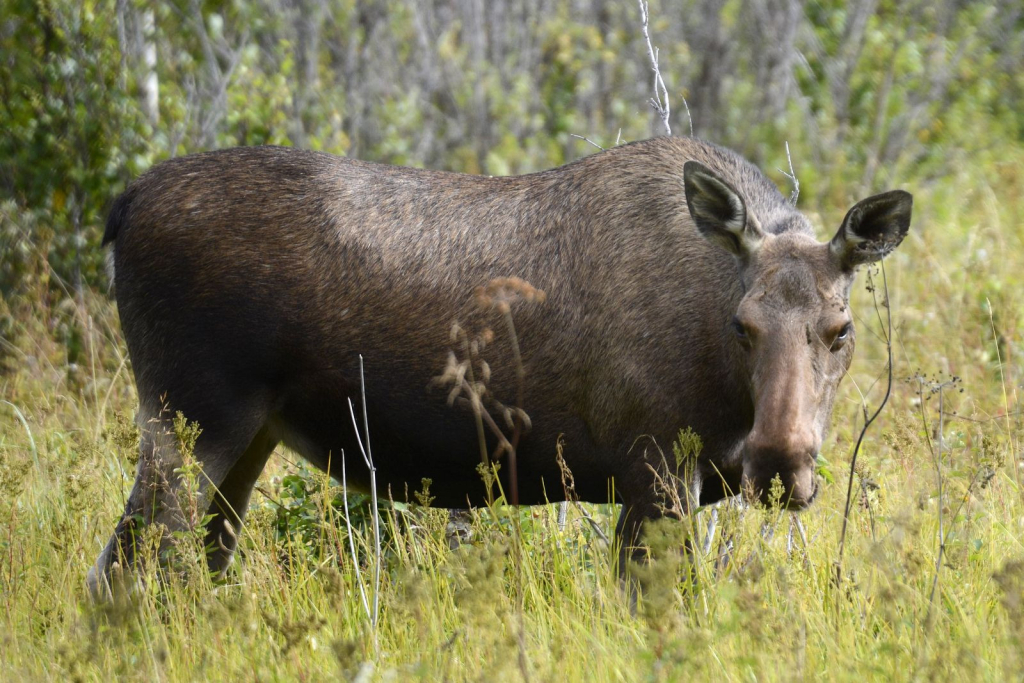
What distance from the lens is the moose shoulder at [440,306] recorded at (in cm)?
442

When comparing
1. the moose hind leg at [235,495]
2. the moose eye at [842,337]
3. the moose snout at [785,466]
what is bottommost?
the moose hind leg at [235,495]

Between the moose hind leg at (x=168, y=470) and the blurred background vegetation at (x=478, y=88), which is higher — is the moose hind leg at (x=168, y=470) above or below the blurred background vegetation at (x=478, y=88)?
below

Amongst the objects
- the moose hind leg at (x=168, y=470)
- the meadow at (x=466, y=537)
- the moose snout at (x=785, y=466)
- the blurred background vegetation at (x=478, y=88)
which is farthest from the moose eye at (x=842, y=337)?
the blurred background vegetation at (x=478, y=88)

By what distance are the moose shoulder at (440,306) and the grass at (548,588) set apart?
296 mm

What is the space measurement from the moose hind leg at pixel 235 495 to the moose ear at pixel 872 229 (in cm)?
249

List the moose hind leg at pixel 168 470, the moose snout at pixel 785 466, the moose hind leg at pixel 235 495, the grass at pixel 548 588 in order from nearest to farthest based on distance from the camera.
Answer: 1. the grass at pixel 548 588
2. the moose snout at pixel 785 466
3. the moose hind leg at pixel 168 470
4. the moose hind leg at pixel 235 495

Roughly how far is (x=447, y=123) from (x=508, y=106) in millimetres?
1087

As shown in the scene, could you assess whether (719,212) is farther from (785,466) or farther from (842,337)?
(785,466)

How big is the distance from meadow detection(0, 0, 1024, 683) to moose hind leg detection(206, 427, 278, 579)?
0.40 ft

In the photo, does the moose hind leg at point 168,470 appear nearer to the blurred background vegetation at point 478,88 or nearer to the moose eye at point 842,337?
the moose eye at point 842,337

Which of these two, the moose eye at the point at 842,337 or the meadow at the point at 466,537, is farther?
the moose eye at the point at 842,337

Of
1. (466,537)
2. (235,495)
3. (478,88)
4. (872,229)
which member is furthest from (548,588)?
(478,88)

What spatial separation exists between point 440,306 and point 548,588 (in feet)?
3.90

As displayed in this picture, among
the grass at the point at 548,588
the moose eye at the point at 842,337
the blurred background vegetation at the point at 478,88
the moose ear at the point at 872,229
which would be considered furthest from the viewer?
the blurred background vegetation at the point at 478,88
